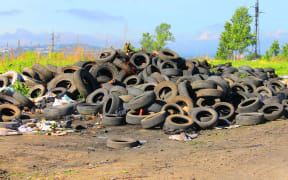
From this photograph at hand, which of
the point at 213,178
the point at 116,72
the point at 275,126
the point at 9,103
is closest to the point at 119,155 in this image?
the point at 213,178

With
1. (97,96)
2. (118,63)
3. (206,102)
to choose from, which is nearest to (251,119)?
(206,102)

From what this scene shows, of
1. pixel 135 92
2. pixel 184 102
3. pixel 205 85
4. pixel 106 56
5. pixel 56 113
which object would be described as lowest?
pixel 56 113

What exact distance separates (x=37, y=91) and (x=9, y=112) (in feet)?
9.26

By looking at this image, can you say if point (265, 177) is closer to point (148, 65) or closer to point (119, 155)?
point (119, 155)

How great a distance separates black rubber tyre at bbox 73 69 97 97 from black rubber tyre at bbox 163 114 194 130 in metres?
4.82

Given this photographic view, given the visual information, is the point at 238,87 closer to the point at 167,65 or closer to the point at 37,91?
the point at 167,65

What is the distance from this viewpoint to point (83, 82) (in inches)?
520

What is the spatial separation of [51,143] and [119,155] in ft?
6.94

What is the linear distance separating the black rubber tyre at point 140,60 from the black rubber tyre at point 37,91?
4.59m

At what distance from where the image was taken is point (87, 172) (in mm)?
5191

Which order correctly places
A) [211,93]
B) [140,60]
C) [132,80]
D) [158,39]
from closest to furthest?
[211,93]
[132,80]
[140,60]
[158,39]

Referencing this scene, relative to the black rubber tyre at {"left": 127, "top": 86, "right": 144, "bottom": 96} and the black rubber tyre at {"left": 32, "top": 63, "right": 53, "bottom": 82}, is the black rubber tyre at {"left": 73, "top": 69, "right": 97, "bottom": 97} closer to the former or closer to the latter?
the black rubber tyre at {"left": 127, "top": 86, "right": 144, "bottom": 96}

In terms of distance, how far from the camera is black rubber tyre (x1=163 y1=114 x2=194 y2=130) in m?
8.88

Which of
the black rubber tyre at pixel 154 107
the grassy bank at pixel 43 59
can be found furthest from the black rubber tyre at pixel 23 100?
the grassy bank at pixel 43 59
